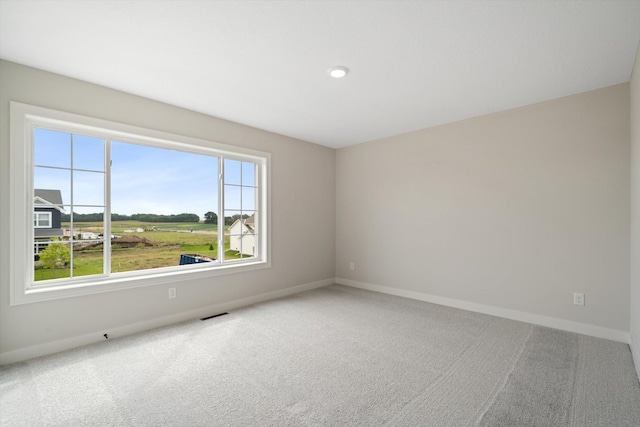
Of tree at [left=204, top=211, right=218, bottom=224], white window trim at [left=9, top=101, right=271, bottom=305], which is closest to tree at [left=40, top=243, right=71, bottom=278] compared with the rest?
white window trim at [left=9, top=101, right=271, bottom=305]

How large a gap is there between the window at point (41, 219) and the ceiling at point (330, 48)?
1.28 m

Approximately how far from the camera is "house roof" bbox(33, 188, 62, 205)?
2.66 meters

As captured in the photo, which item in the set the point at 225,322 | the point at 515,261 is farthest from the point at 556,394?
the point at 225,322

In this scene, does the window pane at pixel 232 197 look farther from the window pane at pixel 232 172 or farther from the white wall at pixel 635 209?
the white wall at pixel 635 209

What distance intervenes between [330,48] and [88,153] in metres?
2.58

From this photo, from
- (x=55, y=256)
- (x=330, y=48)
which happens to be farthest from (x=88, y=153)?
(x=330, y=48)

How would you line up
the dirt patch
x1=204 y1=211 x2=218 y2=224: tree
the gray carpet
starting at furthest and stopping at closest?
x1=204 y1=211 x2=218 y2=224: tree, the dirt patch, the gray carpet

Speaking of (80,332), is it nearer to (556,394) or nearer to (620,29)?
(556,394)

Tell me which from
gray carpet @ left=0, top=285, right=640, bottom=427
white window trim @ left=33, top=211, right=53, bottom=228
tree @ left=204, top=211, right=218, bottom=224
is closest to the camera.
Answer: gray carpet @ left=0, top=285, right=640, bottom=427

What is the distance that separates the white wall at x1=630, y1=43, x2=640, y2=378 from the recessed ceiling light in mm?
2236

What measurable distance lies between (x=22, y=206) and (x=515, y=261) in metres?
4.93

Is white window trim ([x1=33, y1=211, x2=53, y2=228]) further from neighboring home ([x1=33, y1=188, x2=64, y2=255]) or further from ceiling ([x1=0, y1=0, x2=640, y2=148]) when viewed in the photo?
ceiling ([x1=0, y1=0, x2=640, y2=148])

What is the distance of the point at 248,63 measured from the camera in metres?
2.47

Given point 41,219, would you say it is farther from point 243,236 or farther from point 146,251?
point 243,236
